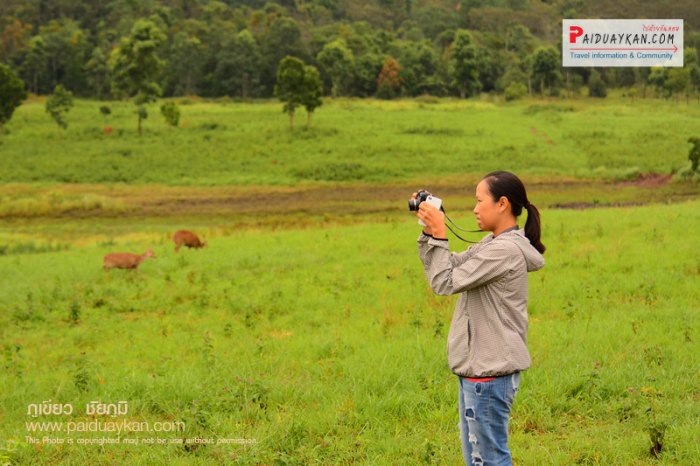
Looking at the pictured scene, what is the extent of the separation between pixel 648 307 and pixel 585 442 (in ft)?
17.0

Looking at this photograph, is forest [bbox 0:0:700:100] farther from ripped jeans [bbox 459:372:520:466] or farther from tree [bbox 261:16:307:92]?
ripped jeans [bbox 459:372:520:466]

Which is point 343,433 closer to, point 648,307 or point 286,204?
point 648,307

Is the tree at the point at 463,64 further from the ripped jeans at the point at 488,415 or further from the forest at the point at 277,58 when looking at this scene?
the ripped jeans at the point at 488,415

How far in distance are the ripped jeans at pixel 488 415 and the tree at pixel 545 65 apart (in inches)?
3357

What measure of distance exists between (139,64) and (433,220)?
209 ft

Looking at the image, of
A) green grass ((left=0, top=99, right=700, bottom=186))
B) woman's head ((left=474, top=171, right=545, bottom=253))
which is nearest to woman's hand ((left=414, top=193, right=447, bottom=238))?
woman's head ((left=474, top=171, right=545, bottom=253))

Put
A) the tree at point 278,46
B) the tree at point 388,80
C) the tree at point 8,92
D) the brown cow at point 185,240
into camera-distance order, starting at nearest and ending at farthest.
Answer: the brown cow at point 185,240, the tree at point 8,92, the tree at point 388,80, the tree at point 278,46

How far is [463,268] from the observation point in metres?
3.72

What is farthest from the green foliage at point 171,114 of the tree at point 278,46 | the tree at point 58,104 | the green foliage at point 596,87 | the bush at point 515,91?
the green foliage at point 596,87

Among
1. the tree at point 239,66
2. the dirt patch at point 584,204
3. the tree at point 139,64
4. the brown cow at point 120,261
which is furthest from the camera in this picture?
the tree at point 239,66

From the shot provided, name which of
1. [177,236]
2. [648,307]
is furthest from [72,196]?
[648,307]

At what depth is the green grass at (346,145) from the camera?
4812 centimetres

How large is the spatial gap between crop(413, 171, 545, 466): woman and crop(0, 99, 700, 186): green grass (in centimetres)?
4028

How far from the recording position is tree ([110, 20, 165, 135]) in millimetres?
61906
